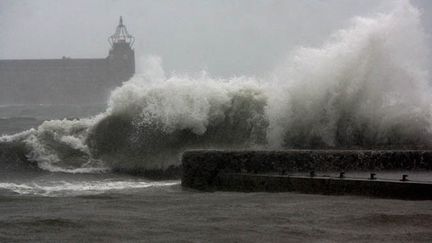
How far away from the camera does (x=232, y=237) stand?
A: 4695 mm

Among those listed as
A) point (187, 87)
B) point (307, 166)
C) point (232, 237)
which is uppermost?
point (187, 87)

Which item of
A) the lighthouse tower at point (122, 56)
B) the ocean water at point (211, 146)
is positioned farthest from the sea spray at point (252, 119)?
the lighthouse tower at point (122, 56)

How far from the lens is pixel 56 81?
9369cm

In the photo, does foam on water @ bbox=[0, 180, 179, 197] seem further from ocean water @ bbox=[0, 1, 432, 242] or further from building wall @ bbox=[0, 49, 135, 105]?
building wall @ bbox=[0, 49, 135, 105]

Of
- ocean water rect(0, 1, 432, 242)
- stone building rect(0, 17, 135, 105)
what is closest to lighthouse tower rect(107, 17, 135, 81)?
stone building rect(0, 17, 135, 105)

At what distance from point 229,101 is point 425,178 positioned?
6100 mm

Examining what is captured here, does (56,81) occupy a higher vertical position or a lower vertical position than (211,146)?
higher

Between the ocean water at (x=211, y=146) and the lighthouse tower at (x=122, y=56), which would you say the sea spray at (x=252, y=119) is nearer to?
the ocean water at (x=211, y=146)

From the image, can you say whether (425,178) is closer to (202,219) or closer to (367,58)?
(202,219)

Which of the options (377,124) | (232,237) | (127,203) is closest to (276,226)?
(232,237)

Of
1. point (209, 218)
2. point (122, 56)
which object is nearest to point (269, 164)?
point (209, 218)

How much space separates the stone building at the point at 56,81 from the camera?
9256 centimetres

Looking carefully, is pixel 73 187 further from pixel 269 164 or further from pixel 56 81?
pixel 56 81

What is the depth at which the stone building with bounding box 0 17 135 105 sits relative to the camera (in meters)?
92.6
